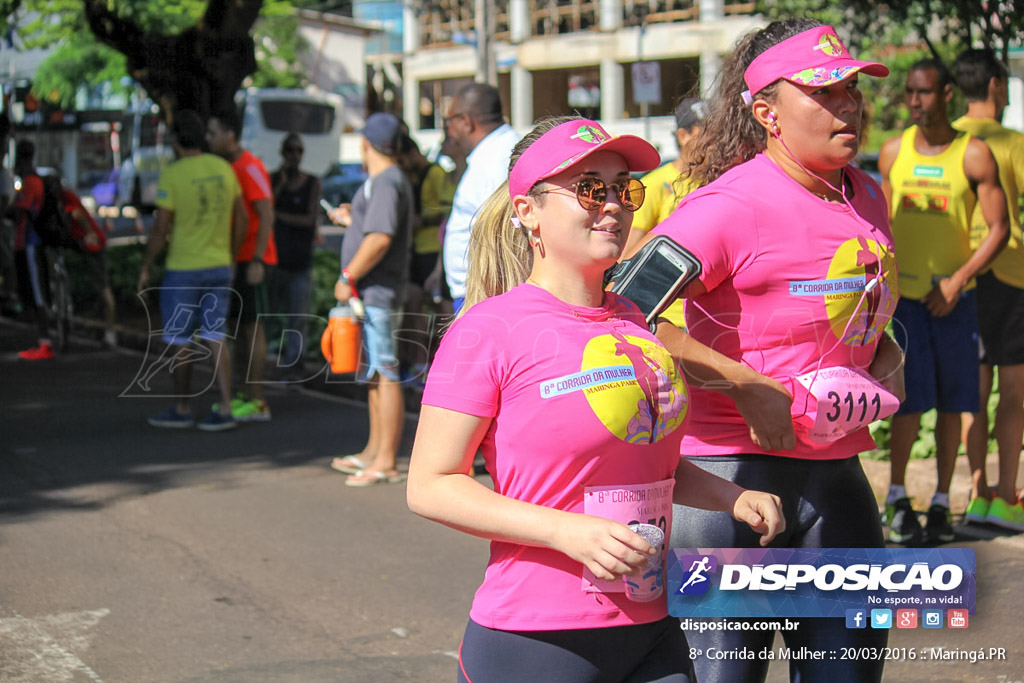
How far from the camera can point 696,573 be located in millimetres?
2668

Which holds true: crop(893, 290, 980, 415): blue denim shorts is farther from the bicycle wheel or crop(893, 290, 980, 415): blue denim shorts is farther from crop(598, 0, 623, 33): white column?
crop(598, 0, 623, 33): white column

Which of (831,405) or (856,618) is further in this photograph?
(831,405)

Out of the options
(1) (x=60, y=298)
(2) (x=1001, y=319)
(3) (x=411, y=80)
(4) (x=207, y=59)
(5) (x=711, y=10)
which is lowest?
(1) (x=60, y=298)

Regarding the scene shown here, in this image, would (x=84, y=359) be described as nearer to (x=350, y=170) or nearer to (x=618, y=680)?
(x=618, y=680)

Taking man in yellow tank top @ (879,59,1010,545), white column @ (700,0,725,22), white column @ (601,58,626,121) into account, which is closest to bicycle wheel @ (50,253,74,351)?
man in yellow tank top @ (879,59,1010,545)

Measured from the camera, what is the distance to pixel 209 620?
5.18 meters

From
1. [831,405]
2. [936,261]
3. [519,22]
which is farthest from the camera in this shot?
[519,22]

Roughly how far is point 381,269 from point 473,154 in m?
1.03

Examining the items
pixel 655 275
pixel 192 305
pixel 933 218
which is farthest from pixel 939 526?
pixel 192 305

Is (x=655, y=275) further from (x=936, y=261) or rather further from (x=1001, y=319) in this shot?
(x=1001, y=319)

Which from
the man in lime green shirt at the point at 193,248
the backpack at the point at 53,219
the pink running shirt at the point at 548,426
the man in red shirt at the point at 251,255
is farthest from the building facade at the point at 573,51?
the pink running shirt at the point at 548,426

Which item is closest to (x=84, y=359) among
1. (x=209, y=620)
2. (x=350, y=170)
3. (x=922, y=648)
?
(x=209, y=620)

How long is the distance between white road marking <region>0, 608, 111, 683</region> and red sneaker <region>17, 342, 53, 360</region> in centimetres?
781

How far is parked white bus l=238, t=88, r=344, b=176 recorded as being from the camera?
4019cm
